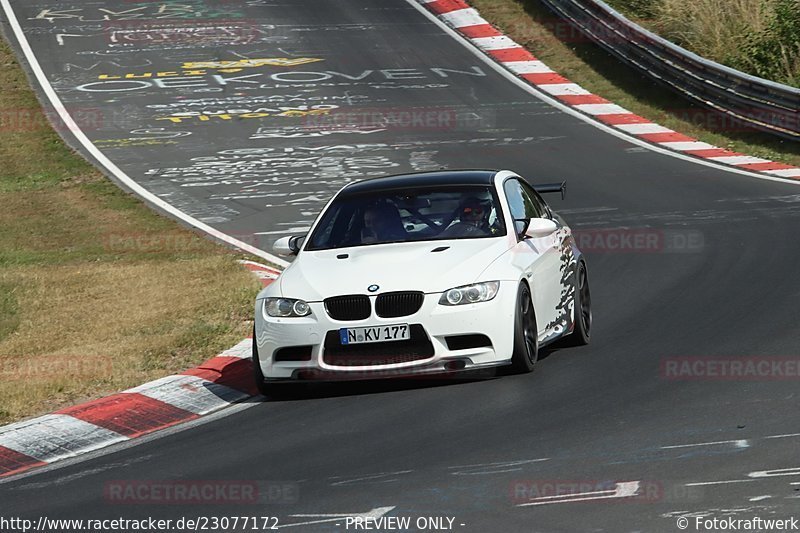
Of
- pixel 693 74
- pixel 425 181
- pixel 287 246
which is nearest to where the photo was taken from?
pixel 287 246

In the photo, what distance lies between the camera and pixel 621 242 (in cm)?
1627

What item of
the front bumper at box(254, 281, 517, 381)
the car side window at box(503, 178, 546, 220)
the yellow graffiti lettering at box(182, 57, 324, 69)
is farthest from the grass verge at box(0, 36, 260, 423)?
the yellow graffiti lettering at box(182, 57, 324, 69)

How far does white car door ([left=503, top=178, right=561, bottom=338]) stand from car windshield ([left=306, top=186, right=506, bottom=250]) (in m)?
0.25

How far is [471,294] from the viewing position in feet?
32.0

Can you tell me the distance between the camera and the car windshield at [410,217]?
10.8 metres

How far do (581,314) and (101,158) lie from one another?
1406 centimetres

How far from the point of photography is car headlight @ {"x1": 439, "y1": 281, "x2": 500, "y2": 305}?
9.70 m

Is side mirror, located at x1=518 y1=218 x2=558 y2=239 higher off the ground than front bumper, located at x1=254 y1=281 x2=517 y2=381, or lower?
higher

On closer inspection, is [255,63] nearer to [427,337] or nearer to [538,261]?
[538,261]

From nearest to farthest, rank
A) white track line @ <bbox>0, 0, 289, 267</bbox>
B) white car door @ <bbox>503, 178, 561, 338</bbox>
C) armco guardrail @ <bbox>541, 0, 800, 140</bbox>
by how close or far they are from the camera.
A: white car door @ <bbox>503, 178, 561, 338</bbox> < white track line @ <bbox>0, 0, 289, 267</bbox> < armco guardrail @ <bbox>541, 0, 800, 140</bbox>

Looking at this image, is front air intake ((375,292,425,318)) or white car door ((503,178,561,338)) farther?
white car door ((503,178,561,338))

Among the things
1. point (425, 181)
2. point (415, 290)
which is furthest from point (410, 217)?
point (415, 290)

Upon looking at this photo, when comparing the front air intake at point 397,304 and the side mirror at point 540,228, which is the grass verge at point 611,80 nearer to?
the side mirror at point 540,228

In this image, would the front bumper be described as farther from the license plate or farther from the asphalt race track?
the asphalt race track
